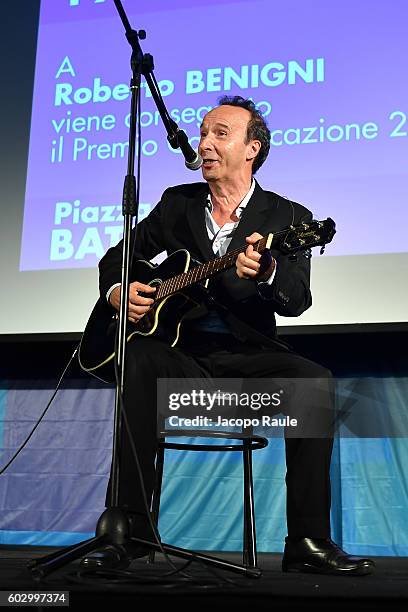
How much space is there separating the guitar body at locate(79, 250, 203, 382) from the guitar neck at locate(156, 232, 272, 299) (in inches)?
0.8

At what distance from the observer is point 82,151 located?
3.42 metres

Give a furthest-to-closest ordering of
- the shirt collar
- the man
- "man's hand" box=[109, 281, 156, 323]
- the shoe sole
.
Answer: the shirt collar
"man's hand" box=[109, 281, 156, 323]
the man
the shoe sole

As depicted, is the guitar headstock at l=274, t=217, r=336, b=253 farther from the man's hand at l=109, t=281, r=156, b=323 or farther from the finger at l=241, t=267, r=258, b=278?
the man's hand at l=109, t=281, r=156, b=323

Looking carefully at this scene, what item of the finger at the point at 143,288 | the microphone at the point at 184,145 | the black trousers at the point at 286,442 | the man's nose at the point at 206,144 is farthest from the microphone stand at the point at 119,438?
the man's nose at the point at 206,144

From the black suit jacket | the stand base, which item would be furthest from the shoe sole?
the black suit jacket

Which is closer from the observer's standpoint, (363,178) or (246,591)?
(246,591)

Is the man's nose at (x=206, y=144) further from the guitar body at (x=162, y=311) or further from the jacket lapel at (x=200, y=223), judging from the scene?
the guitar body at (x=162, y=311)

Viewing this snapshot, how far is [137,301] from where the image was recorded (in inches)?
81.9

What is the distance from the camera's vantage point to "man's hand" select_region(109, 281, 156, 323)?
2.08 m

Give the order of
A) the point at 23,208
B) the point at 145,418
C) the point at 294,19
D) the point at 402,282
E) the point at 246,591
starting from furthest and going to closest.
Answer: the point at 23,208
the point at 294,19
the point at 402,282
the point at 145,418
the point at 246,591

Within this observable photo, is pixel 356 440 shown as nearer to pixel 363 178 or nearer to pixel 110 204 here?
pixel 363 178

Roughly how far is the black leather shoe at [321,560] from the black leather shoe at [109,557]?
16.2 inches

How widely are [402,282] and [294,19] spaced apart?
1273 mm

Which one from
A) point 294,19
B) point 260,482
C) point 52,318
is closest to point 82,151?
point 52,318
